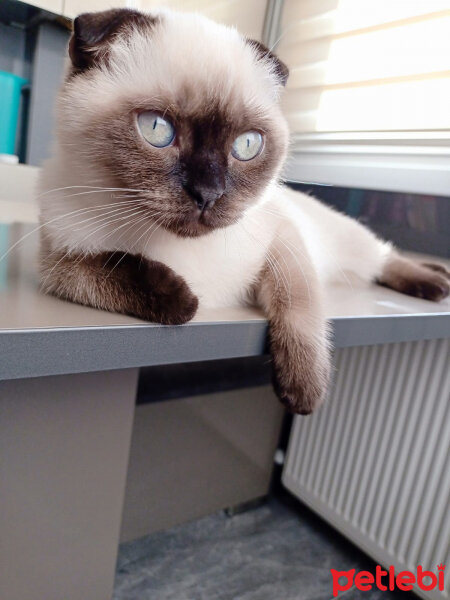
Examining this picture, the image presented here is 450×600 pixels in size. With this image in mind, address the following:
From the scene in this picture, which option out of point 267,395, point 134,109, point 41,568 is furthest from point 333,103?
point 41,568

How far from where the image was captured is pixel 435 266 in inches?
43.9

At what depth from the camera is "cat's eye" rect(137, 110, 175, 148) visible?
539mm

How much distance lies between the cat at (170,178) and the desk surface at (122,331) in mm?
26

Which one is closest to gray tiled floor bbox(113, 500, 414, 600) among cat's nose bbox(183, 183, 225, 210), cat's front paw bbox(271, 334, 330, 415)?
cat's front paw bbox(271, 334, 330, 415)

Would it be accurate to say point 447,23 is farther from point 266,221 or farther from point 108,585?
point 108,585

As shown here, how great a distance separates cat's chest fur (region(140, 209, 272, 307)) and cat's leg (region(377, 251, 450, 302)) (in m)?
0.42

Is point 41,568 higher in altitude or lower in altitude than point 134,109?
lower

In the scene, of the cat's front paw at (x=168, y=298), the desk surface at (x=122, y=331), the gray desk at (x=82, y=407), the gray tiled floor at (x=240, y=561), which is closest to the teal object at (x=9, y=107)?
the gray desk at (x=82, y=407)

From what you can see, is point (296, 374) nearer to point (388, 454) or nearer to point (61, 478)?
point (61, 478)

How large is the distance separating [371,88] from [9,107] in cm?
144

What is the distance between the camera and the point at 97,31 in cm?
53

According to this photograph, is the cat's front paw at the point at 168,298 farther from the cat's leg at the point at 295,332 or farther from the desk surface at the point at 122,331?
the cat's leg at the point at 295,332

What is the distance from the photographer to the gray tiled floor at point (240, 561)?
4.06 ft

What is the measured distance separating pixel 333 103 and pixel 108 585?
5.43ft
